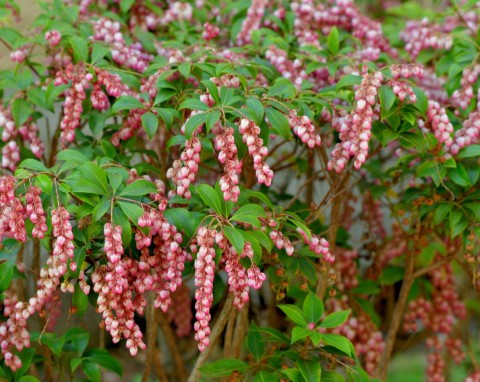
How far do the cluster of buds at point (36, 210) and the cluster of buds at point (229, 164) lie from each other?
1.72ft

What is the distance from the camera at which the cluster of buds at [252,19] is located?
3264mm

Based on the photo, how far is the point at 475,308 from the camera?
14.7 feet

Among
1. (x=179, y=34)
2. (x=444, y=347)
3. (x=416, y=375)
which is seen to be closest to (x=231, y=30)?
Answer: (x=179, y=34)

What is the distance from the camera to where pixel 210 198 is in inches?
87.4

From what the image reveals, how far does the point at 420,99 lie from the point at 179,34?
3.82ft

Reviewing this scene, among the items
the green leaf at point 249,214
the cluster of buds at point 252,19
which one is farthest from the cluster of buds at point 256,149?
the cluster of buds at point 252,19

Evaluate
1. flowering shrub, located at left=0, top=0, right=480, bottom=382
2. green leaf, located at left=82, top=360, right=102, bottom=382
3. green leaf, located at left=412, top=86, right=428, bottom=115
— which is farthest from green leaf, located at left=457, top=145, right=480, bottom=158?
green leaf, located at left=82, top=360, right=102, bottom=382

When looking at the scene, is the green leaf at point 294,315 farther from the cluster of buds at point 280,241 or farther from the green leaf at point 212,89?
the green leaf at point 212,89

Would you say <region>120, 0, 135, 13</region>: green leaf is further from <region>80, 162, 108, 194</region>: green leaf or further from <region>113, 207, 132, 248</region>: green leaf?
<region>113, 207, 132, 248</region>: green leaf

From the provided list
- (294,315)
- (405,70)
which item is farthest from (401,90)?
(294,315)

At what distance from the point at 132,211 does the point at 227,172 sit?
0.30 m

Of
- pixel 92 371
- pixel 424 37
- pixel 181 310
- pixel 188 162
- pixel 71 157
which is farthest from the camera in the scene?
pixel 181 310

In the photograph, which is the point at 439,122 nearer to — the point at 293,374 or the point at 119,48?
the point at 293,374

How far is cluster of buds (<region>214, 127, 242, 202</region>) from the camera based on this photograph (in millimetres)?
2135
